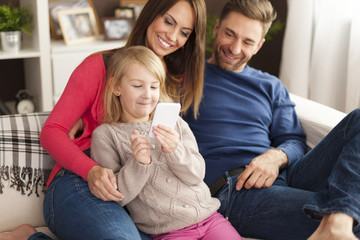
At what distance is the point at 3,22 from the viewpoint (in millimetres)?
2602

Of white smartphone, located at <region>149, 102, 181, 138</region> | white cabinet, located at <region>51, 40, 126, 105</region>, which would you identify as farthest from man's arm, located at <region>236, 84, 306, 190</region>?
white cabinet, located at <region>51, 40, 126, 105</region>

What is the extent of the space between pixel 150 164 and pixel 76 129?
386 mm

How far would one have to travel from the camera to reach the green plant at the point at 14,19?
2568 millimetres

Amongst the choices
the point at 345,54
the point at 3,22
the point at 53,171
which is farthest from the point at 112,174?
the point at 345,54

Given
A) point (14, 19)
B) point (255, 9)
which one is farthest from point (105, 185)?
point (14, 19)

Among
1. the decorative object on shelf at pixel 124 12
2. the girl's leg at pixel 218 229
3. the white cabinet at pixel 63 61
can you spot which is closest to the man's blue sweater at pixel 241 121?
the girl's leg at pixel 218 229

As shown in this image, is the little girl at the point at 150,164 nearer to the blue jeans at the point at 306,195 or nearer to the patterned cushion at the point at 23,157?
the blue jeans at the point at 306,195

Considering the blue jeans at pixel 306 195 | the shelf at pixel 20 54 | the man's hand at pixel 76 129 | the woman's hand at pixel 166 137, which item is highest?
the woman's hand at pixel 166 137

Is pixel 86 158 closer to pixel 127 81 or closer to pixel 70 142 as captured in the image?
pixel 70 142

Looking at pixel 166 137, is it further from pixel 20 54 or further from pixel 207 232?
pixel 20 54

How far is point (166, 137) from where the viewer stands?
131 centimetres

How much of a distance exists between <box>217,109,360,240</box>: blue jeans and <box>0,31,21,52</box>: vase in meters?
1.63

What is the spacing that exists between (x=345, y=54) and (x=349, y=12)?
0.24m

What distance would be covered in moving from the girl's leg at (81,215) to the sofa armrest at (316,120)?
0.88 meters
